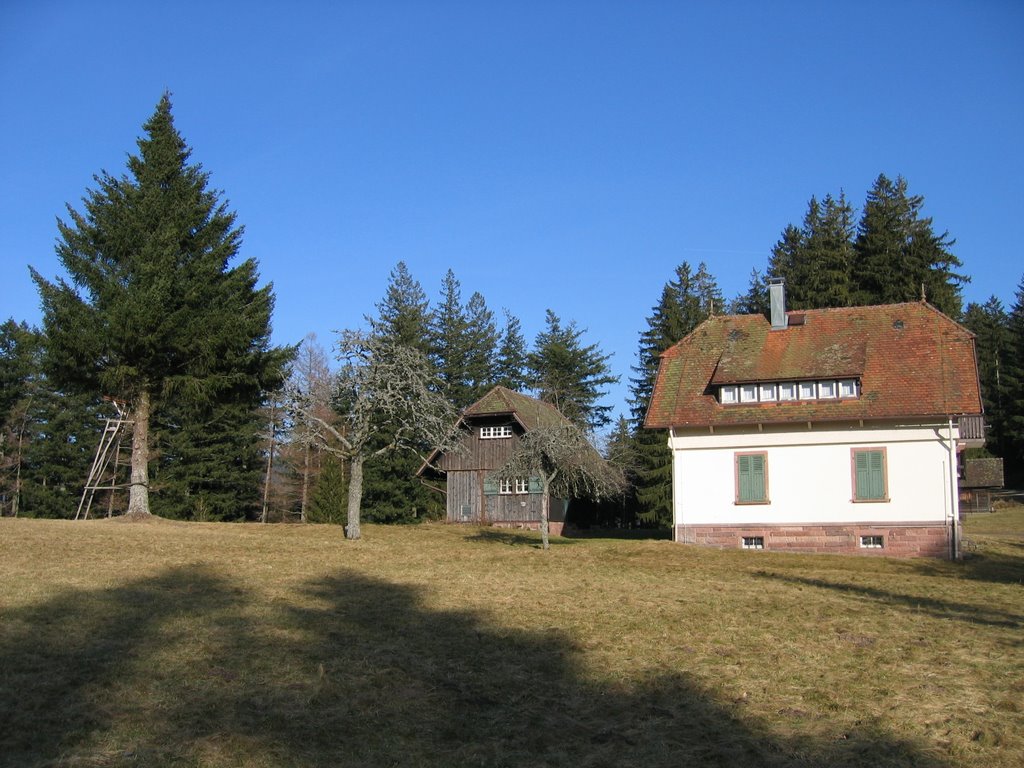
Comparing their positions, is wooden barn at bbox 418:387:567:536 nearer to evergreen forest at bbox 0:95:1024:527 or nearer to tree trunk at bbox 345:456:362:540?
evergreen forest at bbox 0:95:1024:527

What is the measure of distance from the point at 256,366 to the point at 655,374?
90.6 ft

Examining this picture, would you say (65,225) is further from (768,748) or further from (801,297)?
(801,297)

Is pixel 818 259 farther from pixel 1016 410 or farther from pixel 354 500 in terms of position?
pixel 354 500

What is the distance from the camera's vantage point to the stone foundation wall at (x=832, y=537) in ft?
88.6

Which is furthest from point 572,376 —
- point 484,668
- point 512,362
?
point 484,668

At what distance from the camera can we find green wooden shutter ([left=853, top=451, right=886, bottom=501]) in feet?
90.3

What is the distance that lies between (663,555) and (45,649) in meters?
17.7

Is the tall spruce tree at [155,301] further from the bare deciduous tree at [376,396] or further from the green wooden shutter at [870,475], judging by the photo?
the green wooden shutter at [870,475]

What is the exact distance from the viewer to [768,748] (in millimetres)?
7324

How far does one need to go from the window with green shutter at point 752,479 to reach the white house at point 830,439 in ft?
0.11

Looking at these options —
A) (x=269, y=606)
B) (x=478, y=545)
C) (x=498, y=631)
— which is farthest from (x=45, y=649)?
(x=478, y=545)

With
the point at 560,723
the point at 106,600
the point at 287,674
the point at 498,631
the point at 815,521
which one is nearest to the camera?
the point at 560,723

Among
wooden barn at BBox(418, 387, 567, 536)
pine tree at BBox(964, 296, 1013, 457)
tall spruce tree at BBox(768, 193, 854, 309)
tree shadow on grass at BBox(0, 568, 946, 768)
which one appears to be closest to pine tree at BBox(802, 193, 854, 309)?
tall spruce tree at BBox(768, 193, 854, 309)

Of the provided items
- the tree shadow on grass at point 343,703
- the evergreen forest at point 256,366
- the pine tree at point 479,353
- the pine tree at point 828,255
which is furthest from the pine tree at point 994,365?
the tree shadow on grass at point 343,703
